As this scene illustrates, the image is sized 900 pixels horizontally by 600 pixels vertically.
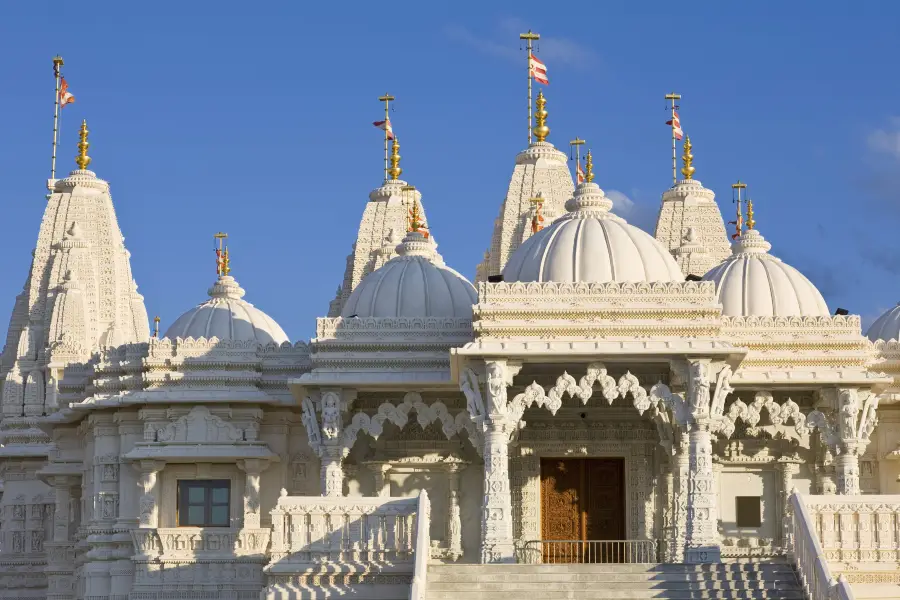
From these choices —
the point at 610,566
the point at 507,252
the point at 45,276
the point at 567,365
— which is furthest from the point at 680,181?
the point at 610,566

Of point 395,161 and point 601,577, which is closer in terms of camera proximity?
point 601,577

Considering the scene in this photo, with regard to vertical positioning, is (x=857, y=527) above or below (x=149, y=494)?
below

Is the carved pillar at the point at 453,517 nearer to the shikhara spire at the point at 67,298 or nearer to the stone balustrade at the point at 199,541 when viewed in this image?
the stone balustrade at the point at 199,541

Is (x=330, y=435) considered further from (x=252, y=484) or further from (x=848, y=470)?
(x=848, y=470)

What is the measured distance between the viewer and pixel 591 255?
35.7 metres

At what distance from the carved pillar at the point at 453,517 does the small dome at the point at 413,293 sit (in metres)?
2.82

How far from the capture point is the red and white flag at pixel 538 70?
2063 inches

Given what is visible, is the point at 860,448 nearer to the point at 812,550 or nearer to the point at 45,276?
the point at 812,550

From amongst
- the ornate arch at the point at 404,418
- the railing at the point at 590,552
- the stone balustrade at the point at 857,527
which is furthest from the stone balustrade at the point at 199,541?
the stone balustrade at the point at 857,527

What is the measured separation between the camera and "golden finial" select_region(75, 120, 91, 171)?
55247 millimetres

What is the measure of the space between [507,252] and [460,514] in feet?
63.8

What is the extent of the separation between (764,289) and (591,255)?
Answer: 4836 mm

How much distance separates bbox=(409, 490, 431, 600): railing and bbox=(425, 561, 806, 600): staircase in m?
0.30

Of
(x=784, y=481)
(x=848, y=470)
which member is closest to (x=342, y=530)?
(x=848, y=470)
